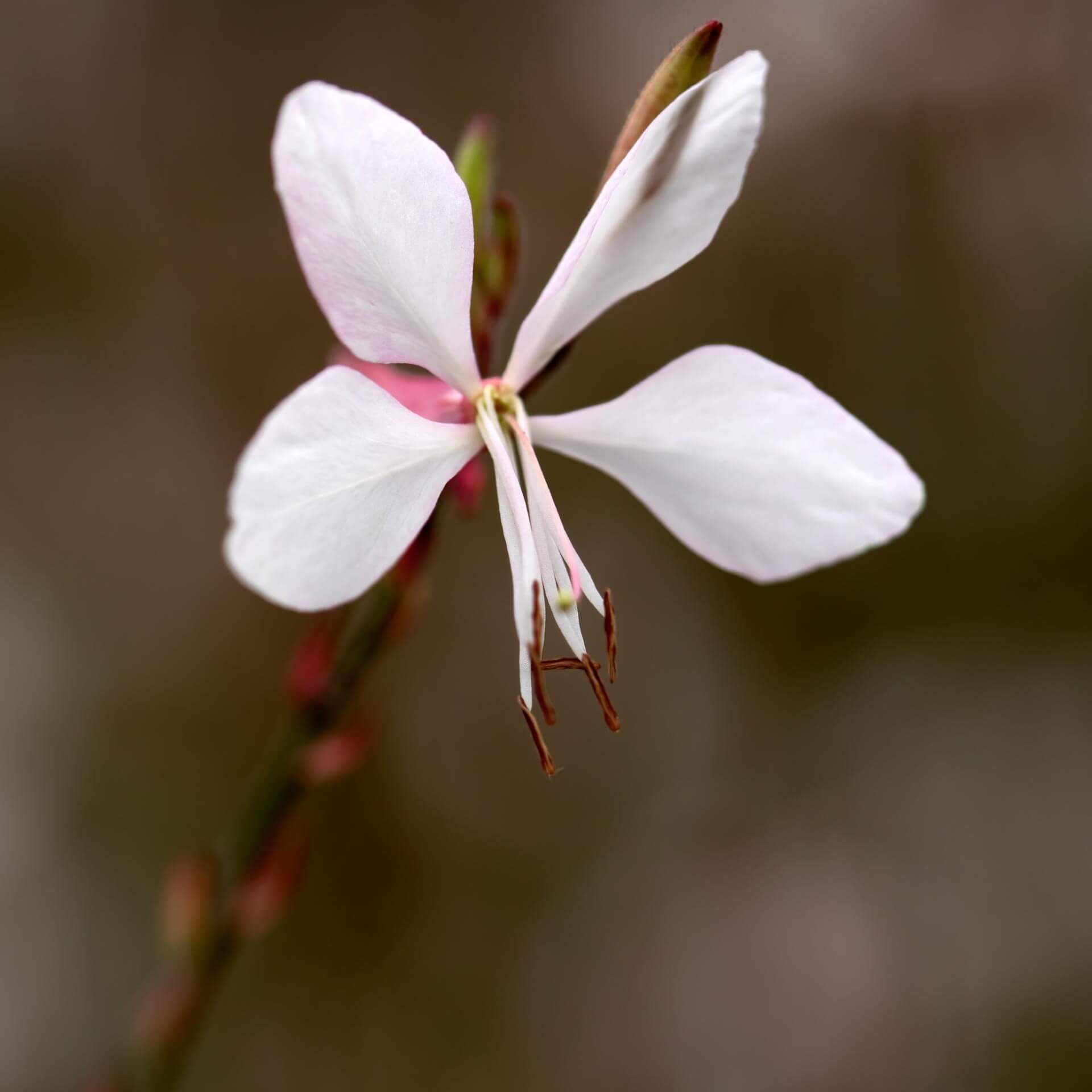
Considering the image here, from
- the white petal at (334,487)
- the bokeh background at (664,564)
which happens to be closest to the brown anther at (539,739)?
the white petal at (334,487)

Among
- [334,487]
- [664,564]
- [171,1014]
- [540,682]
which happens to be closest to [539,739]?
[540,682]

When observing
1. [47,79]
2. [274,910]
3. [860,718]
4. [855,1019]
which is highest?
[47,79]

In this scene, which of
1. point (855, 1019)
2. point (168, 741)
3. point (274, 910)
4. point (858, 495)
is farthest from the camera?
point (855, 1019)

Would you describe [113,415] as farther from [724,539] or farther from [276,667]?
[724,539]

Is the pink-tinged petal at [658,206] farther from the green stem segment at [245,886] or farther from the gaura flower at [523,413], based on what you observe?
the green stem segment at [245,886]

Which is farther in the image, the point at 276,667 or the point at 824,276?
the point at 824,276

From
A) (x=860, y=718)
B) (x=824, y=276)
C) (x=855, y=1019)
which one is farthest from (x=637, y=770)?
(x=824, y=276)

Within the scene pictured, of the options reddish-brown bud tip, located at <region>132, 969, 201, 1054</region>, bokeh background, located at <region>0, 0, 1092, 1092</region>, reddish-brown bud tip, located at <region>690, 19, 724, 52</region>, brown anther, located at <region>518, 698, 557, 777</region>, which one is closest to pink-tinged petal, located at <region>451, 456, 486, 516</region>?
brown anther, located at <region>518, 698, 557, 777</region>
